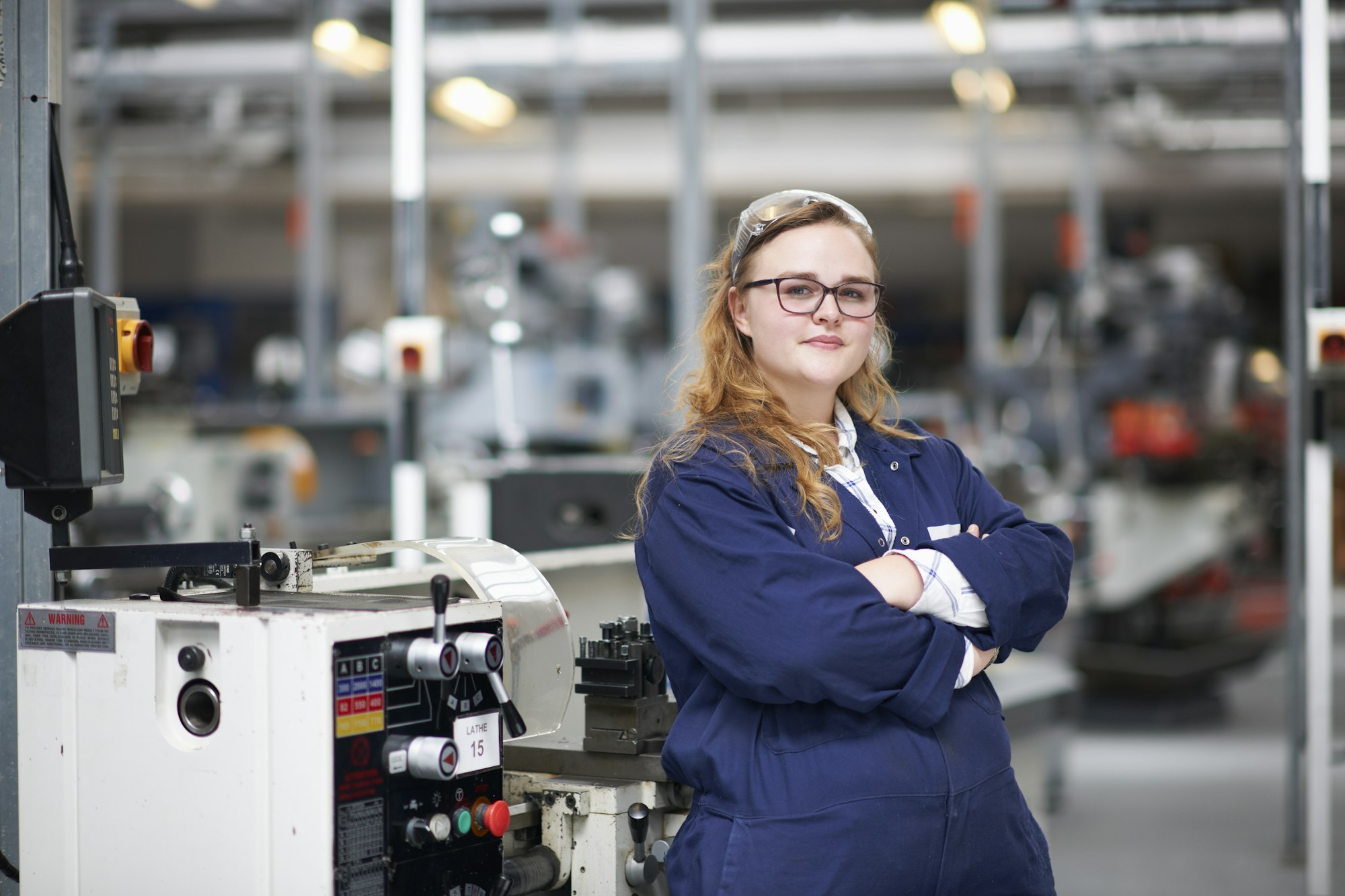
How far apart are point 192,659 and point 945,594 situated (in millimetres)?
834

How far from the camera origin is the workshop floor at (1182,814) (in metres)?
3.77

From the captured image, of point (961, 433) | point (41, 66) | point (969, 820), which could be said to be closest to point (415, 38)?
point (41, 66)

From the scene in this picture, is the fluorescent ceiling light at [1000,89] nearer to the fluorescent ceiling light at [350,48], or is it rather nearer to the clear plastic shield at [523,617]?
the fluorescent ceiling light at [350,48]

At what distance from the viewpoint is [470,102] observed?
10.4 metres

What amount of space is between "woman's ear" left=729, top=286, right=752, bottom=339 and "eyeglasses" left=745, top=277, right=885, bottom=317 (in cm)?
6

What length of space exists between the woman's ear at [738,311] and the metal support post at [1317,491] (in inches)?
79.5

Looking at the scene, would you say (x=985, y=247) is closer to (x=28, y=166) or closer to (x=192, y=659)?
(x=28, y=166)

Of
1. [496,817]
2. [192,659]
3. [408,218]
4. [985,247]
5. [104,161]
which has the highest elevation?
[104,161]

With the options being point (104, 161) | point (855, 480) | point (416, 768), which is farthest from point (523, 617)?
point (104, 161)

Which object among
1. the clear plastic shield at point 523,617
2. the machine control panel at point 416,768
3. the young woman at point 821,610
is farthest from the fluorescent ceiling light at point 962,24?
the machine control panel at point 416,768

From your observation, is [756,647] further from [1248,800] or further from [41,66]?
[1248,800]

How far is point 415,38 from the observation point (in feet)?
10.7

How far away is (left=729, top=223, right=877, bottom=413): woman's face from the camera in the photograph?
1.69 metres

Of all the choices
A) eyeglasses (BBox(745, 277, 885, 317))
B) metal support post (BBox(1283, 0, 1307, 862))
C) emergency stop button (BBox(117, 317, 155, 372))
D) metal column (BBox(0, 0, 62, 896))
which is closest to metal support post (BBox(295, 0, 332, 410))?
metal support post (BBox(1283, 0, 1307, 862))
